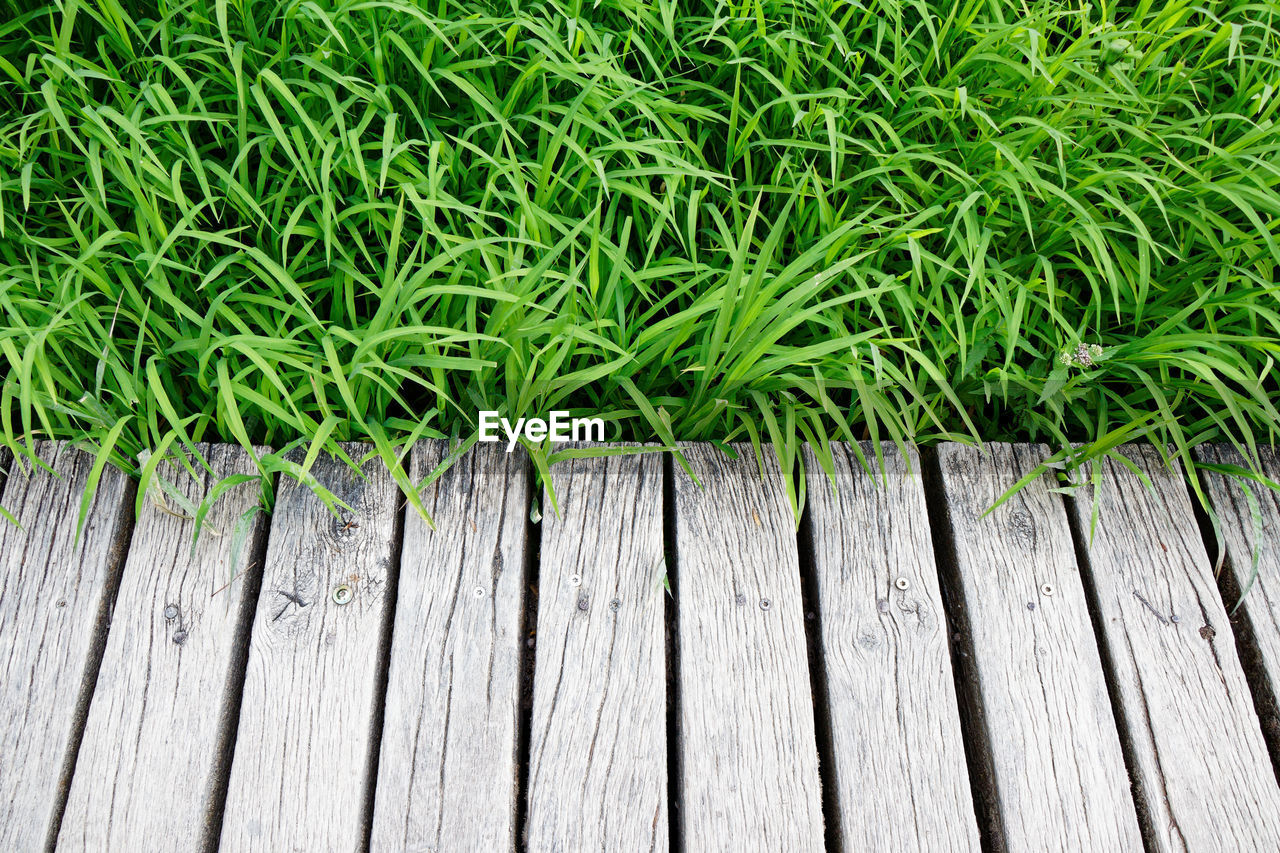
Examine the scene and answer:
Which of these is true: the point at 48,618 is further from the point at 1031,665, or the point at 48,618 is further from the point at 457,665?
the point at 1031,665

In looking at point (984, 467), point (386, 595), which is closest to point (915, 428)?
point (984, 467)

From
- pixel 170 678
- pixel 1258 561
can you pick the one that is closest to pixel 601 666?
pixel 170 678

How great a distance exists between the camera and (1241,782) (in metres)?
1.07

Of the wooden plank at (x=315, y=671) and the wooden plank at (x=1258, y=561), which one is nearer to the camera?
the wooden plank at (x=315, y=671)

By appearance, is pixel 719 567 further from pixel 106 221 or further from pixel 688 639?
pixel 106 221

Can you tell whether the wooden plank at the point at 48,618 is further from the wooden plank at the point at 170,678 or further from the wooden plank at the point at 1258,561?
the wooden plank at the point at 1258,561

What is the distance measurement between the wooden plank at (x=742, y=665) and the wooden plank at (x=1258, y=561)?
70cm

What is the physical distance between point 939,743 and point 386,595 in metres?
0.82

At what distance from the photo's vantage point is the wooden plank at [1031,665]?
104cm

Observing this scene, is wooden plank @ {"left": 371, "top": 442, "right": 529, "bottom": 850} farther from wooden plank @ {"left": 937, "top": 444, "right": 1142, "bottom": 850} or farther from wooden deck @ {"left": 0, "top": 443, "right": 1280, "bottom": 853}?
wooden plank @ {"left": 937, "top": 444, "right": 1142, "bottom": 850}

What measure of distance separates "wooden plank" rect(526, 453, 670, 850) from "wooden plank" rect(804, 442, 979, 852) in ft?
0.85

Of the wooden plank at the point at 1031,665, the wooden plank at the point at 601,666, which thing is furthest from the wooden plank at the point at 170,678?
the wooden plank at the point at 1031,665

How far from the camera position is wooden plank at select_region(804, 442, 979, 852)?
1.03m

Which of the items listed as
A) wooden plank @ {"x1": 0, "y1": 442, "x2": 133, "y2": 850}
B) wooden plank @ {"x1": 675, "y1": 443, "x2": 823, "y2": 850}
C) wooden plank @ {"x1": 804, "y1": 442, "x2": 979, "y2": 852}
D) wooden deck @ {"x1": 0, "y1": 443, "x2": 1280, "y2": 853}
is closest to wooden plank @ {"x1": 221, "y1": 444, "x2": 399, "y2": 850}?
wooden deck @ {"x1": 0, "y1": 443, "x2": 1280, "y2": 853}
